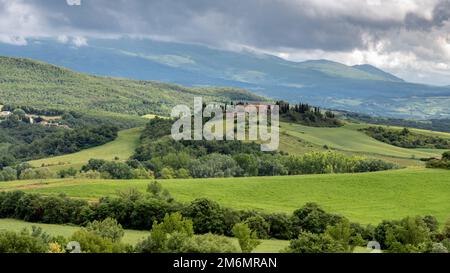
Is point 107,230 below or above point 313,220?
above

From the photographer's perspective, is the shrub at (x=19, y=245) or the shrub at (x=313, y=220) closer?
the shrub at (x=19, y=245)

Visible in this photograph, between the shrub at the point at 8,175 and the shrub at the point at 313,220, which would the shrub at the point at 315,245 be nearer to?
the shrub at the point at 313,220

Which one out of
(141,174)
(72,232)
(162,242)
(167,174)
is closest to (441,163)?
(167,174)

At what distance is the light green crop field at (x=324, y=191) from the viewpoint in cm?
10619

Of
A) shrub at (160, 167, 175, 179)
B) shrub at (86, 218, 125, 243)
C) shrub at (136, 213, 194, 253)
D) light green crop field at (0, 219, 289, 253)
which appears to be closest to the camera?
shrub at (136, 213, 194, 253)

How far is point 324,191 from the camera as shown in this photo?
397ft

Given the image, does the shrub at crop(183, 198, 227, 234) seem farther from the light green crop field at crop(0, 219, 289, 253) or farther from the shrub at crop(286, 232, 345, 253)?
the shrub at crop(286, 232, 345, 253)

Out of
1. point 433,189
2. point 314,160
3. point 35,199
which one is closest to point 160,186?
point 35,199

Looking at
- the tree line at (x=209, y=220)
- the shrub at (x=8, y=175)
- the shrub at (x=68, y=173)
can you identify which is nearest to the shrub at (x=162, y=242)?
the tree line at (x=209, y=220)

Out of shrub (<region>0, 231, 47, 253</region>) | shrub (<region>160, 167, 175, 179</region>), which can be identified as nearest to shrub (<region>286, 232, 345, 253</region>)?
shrub (<region>0, 231, 47, 253</region>)

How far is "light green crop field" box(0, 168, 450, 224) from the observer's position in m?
106

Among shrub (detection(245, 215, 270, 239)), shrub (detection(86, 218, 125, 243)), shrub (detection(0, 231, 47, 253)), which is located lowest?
shrub (detection(245, 215, 270, 239))

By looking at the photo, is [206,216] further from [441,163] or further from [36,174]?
[36,174]
